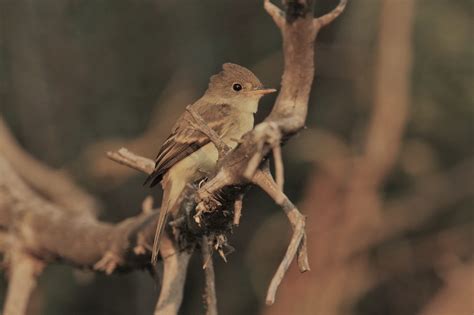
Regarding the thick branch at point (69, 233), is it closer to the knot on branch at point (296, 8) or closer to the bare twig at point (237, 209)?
the bare twig at point (237, 209)

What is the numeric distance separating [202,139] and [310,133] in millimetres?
3177

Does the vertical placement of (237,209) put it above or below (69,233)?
above

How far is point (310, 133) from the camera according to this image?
24.0 ft

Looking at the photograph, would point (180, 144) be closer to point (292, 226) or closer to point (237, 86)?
point (237, 86)

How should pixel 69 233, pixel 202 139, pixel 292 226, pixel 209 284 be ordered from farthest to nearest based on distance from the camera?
pixel 69 233
pixel 202 139
pixel 209 284
pixel 292 226

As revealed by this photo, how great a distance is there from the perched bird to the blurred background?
1.95 meters

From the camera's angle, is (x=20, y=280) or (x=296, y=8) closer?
(x=296, y=8)

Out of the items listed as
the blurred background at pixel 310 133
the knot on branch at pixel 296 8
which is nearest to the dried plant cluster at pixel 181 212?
the knot on branch at pixel 296 8

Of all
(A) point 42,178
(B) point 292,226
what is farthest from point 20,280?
(B) point 292,226

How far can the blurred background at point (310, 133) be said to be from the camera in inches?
265

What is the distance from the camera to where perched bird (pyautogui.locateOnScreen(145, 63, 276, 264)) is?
13.4 feet

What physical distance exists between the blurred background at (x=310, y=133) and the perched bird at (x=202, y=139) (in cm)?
195

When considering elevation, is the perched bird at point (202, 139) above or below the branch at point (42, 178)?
above

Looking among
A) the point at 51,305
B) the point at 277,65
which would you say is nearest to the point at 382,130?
the point at 277,65
